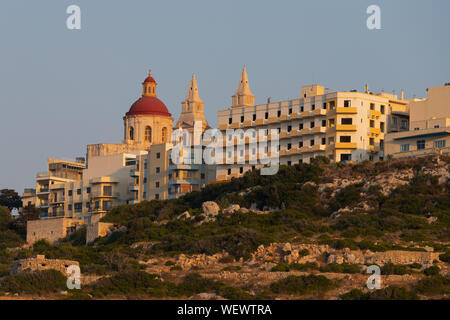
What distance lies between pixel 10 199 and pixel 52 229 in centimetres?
2092

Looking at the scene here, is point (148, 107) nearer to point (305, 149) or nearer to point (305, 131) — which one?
point (305, 131)

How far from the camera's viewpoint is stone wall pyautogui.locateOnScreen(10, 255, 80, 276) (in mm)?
78312

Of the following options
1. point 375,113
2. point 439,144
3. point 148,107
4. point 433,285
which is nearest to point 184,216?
point 375,113

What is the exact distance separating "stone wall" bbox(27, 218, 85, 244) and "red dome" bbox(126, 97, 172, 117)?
22.1 meters

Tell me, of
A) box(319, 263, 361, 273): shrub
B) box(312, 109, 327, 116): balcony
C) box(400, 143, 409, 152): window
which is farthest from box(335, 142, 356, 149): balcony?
box(319, 263, 361, 273): shrub

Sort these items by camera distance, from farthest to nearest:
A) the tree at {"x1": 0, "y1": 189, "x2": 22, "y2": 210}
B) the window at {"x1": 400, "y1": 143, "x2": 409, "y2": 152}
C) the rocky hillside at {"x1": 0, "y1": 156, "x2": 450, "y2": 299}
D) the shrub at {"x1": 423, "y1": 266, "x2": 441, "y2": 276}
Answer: the tree at {"x1": 0, "y1": 189, "x2": 22, "y2": 210}
the window at {"x1": 400, "y1": 143, "x2": 409, "y2": 152}
the shrub at {"x1": 423, "y1": 266, "x2": 441, "y2": 276}
the rocky hillside at {"x1": 0, "y1": 156, "x2": 450, "y2": 299}

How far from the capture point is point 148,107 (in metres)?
131

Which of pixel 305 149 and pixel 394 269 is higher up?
pixel 305 149

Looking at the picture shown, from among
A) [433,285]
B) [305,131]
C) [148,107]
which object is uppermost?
[148,107]

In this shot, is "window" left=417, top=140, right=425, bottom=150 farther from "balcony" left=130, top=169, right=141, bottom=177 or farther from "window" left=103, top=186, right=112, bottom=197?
"window" left=103, top=186, right=112, bottom=197
